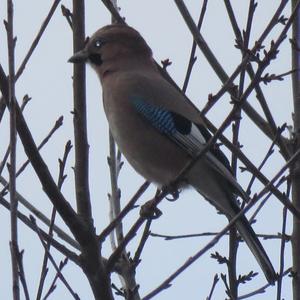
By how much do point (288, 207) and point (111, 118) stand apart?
5.47 ft

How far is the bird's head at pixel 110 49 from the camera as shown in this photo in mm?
5832

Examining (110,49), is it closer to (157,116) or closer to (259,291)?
(157,116)

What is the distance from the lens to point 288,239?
14.6 ft

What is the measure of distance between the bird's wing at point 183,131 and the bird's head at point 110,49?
2.22ft

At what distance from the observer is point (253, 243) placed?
473cm

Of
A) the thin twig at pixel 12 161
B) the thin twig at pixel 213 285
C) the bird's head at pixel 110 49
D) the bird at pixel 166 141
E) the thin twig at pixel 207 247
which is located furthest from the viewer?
the bird's head at pixel 110 49

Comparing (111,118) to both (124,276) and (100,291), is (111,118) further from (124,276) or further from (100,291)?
(100,291)

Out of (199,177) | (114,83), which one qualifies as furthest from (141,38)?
(199,177)

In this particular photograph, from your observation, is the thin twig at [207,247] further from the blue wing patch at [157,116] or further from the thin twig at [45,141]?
the blue wing patch at [157,116]

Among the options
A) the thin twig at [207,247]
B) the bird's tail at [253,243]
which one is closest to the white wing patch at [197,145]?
the bird's tail at [253,243]

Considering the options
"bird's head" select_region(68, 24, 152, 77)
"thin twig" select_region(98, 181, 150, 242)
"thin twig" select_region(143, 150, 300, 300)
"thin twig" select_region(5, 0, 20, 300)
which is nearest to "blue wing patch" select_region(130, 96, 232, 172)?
"bird's head" select_region(68, 24, 152, 77)

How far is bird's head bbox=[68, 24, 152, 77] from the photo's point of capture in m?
5.83

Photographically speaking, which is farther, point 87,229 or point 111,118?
point 111,118

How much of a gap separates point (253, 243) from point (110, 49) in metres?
2.07
